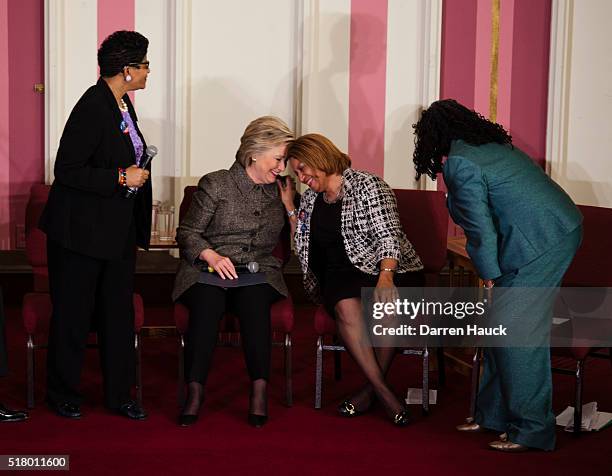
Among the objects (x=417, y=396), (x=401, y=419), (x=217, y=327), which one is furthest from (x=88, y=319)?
(x=417, y=396)

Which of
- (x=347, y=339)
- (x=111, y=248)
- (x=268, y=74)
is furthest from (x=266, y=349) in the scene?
(x=268, y=74)

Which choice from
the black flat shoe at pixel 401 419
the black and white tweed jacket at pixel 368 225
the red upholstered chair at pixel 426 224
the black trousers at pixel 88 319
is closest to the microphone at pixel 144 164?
the black trousers at pixel 88 319

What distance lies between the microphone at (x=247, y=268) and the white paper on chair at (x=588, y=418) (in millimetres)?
1399

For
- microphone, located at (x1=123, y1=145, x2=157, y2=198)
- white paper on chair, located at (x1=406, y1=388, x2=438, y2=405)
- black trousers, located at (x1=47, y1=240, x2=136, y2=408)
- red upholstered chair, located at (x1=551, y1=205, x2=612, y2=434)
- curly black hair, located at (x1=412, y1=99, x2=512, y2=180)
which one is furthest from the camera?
white paper on chair, located at (x1=406, y1=388, x2=438, y2=405)

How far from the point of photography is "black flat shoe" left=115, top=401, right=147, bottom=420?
13.4ft

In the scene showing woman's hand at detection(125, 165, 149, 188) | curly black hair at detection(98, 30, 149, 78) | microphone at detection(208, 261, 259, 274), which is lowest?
microphone at detection(208, 261, 259, 274)

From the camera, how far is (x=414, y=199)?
15.4 ft

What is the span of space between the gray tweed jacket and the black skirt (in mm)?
179

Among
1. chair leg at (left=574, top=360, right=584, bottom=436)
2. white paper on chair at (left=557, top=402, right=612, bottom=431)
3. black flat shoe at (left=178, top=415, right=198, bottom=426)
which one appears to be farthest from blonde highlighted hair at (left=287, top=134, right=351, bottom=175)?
white paper on chair at (left=557, top=402, right=612, bottom=431)

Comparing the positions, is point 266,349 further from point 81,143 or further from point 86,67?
point 86,67

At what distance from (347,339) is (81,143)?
52.2 inches

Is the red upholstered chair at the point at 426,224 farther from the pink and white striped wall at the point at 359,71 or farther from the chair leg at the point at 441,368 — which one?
the pink and white striped wall at the point at 359,71

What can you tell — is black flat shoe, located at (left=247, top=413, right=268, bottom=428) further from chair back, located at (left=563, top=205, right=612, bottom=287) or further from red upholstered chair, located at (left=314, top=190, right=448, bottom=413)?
chair back, located at (left=563, top=205, right=612, bottom=287)

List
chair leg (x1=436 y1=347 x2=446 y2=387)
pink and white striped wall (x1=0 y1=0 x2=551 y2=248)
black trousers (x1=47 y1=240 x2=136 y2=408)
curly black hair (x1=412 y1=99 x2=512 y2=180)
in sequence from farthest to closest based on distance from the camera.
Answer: pink and white striped wall (x1=0 y1=0 x2=551 y2=248) < chair leg (x1=436 y1=347 x2=446 y2=387) < black trousers (x1=47 y1=240 x2=136 y2=408) < curly black hair (x1=412 y1=99 x2=512 y2=180)
